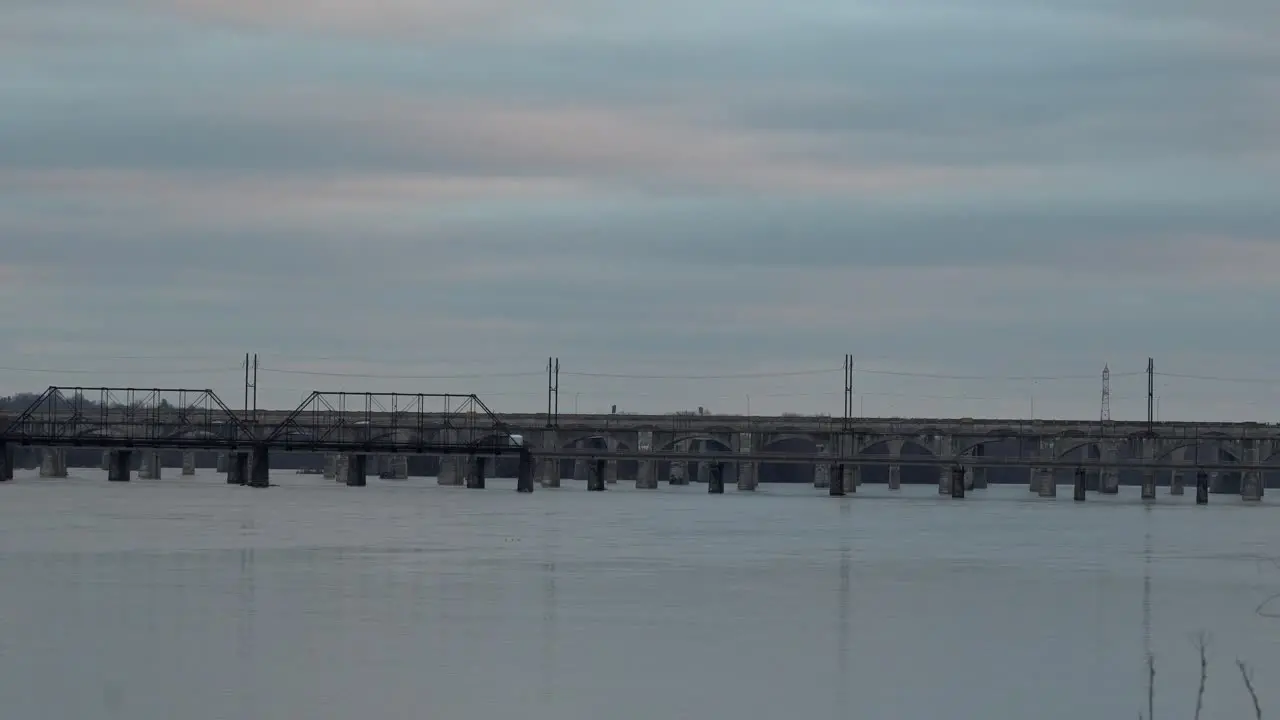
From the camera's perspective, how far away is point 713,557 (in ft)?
202

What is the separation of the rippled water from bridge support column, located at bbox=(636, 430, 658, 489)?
364ft

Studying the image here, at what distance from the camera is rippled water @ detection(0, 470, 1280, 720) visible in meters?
28.2

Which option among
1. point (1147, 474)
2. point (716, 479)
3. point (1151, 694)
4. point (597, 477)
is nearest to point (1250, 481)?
point (1147, 474)

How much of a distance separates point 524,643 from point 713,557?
89.1ft

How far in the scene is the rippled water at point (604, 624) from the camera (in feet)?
92.5

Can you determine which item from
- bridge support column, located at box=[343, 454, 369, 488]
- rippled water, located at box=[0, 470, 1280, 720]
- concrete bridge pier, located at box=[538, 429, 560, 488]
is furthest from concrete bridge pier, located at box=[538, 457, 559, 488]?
rippled water, located at box=[0, 470, 1280, 720]

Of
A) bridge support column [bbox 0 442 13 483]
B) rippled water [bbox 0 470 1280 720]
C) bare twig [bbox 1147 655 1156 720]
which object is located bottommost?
bridge support column [bbox 0 442 13 483]

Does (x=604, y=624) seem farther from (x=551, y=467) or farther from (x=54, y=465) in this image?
(x=54, y=465)

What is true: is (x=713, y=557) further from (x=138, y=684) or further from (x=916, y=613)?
(x=138, y=684)

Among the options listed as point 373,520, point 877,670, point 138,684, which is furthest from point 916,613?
point 373,520

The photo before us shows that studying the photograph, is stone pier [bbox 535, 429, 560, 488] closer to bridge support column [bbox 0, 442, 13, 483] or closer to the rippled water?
bridge support column [bbox 0, 442, 13, 483]

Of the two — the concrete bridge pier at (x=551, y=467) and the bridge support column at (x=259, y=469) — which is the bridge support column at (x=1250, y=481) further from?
the bridge support column at (x=259, y=469)

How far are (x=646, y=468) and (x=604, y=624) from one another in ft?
503

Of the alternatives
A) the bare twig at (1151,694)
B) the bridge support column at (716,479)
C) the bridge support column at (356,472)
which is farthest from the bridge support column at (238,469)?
the bare twig at (1151,694)
